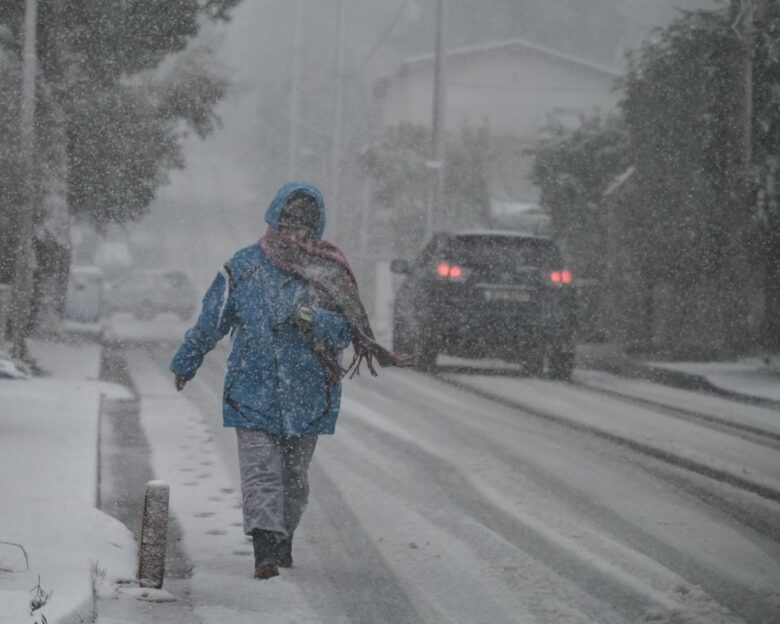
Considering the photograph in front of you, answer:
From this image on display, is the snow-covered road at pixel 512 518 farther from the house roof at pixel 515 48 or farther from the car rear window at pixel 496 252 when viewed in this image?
the house roof at pixel 515 48

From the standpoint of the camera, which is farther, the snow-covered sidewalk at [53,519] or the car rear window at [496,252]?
the car rear window at [496,252]

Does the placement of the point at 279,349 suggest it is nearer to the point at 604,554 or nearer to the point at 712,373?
the point at 604,554

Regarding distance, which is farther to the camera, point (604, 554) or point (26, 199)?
point (26, 199)

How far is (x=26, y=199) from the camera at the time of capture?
586 inches

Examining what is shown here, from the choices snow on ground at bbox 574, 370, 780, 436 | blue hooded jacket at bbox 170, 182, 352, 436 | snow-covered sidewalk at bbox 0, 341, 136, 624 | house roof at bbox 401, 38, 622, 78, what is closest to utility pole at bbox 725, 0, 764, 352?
snow on ground at bbox 574, 370, 780, 436

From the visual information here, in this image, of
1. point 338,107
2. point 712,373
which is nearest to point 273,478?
point 712,373

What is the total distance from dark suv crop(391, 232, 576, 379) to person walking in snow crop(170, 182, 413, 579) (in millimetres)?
10964

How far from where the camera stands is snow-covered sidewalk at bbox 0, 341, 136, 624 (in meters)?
4.73

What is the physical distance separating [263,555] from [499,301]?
11.4m

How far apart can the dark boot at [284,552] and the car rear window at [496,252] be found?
11189mm

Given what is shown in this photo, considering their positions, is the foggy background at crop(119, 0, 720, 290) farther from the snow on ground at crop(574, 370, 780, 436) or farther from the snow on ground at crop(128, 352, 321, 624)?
the snow on ground at crop(128, 352, 321, 624)

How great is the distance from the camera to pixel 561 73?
182 ft

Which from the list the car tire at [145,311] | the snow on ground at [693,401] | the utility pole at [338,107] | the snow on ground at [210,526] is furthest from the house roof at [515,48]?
the snow on ground at [210,526]

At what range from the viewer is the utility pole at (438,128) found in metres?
28.3
